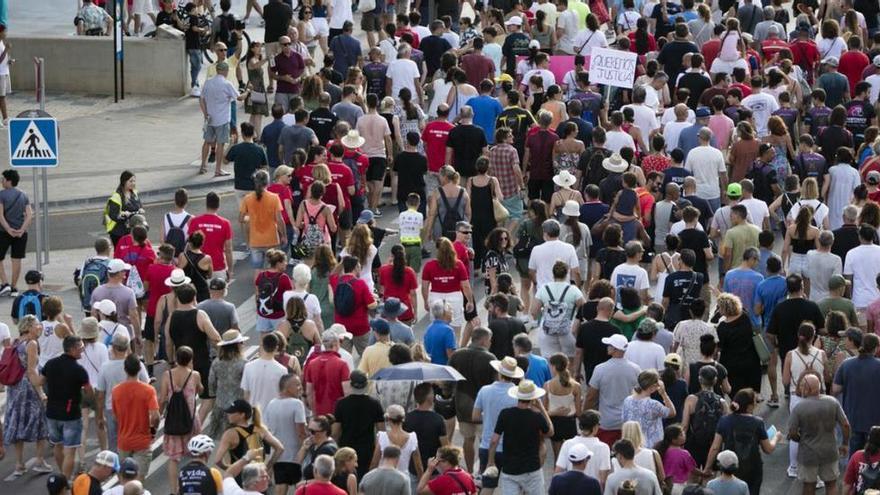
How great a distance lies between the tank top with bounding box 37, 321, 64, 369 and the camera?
18062 millimetres

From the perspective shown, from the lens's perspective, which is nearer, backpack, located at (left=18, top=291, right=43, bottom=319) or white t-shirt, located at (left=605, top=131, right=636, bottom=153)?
backpack, located at (left=18, top=291, right=43, bottom=319)

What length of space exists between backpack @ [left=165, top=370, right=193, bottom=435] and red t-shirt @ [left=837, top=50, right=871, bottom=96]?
14.9 meters

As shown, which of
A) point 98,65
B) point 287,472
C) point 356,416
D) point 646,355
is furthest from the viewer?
point 98,65

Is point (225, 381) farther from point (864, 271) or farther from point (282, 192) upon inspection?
point (864, 271)

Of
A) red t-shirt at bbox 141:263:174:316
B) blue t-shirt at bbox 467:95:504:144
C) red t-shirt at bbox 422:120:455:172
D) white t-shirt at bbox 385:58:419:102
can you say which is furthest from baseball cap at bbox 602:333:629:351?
white t-shirt at bbox 385:58:419:102

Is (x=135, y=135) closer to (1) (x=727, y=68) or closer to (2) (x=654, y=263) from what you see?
(1) (x=727, y=68)

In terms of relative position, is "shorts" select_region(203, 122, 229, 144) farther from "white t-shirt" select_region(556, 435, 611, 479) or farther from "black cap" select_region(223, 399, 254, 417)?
"white t-shirt" select_region(556, 435, 611, 479)

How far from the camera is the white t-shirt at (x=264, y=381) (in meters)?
16.8

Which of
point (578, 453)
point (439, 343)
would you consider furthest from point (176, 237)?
point (578, 453)

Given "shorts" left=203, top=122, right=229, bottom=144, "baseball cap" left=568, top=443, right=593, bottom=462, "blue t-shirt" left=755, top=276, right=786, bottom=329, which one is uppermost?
"blue t-shirt" left=755, top=276, right=786, bottom=329

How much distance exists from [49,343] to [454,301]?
415 cm

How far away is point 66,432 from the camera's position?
57.4ft

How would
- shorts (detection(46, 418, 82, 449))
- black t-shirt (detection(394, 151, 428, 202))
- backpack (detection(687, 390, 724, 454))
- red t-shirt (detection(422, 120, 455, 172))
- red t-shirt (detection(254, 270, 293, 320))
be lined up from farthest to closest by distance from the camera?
1. red t-shirt (detection(422, 120, 455, 172))
2. black t-shirt (detection(394, 151, 428, 202))
3. red t-shirt (detection(254, 270, 293, 320))
4. shorts (detection(46, 418, 82, 449))
5. backpack (detection(687, 390, 724, 454))

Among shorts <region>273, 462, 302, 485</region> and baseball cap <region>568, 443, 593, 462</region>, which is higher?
baseball cap <region>568, 443, 593, 462</region>
